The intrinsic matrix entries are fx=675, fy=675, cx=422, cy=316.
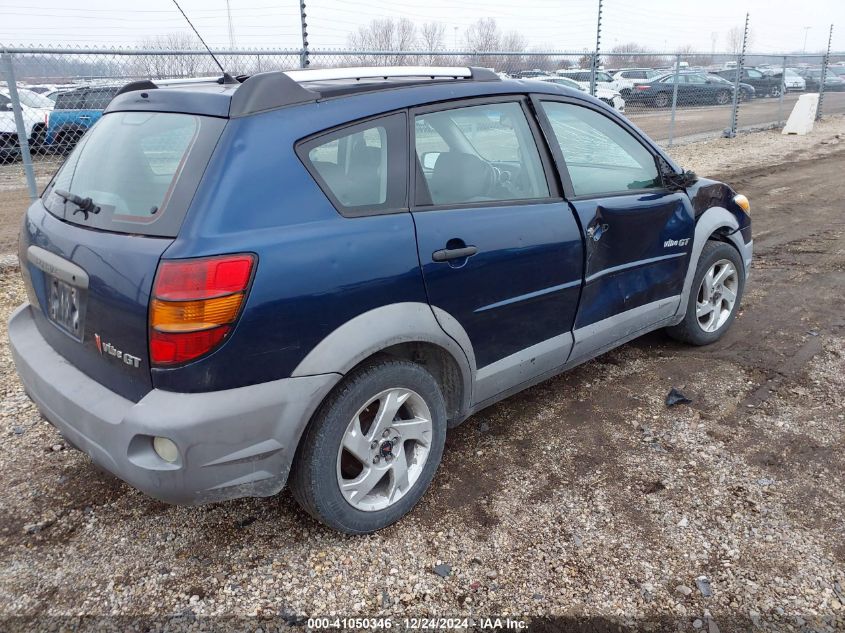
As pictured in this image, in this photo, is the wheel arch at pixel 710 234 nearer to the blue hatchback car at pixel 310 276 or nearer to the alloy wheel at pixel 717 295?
the alloy wheel at pixel 717 295

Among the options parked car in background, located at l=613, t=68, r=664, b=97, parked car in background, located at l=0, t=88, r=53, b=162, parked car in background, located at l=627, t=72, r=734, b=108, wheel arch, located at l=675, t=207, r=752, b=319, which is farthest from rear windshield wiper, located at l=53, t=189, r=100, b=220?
parked car in background, located at l=613, t=68, r=664, b=97

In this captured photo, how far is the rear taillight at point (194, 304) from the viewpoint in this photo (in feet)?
7.18

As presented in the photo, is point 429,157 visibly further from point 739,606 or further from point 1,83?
point 1,83

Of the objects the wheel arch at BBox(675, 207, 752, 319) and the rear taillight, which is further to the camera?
the wheel arch at BBox(675, 207, 752, 319)

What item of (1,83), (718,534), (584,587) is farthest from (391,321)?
(1,83)

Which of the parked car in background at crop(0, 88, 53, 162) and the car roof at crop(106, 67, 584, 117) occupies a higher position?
the car roof at crop(106, 67, 584, 117)

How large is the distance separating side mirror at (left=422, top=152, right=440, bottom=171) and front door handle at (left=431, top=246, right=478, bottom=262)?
14.7 inches

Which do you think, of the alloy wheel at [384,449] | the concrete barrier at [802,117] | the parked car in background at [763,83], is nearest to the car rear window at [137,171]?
the alloy wheel at [384,449]

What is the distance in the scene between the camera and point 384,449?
278 centimetres

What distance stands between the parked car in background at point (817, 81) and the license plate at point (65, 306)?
2886cm

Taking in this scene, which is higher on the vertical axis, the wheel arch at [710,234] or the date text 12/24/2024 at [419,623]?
the wheel arch at [710,234]

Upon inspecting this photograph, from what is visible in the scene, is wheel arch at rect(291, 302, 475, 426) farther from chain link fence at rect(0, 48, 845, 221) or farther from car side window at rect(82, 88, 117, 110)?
car side window at rect(82, 88, 117, 110)

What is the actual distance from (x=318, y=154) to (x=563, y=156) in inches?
56.3

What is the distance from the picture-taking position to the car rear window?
A: 7.68 feet
